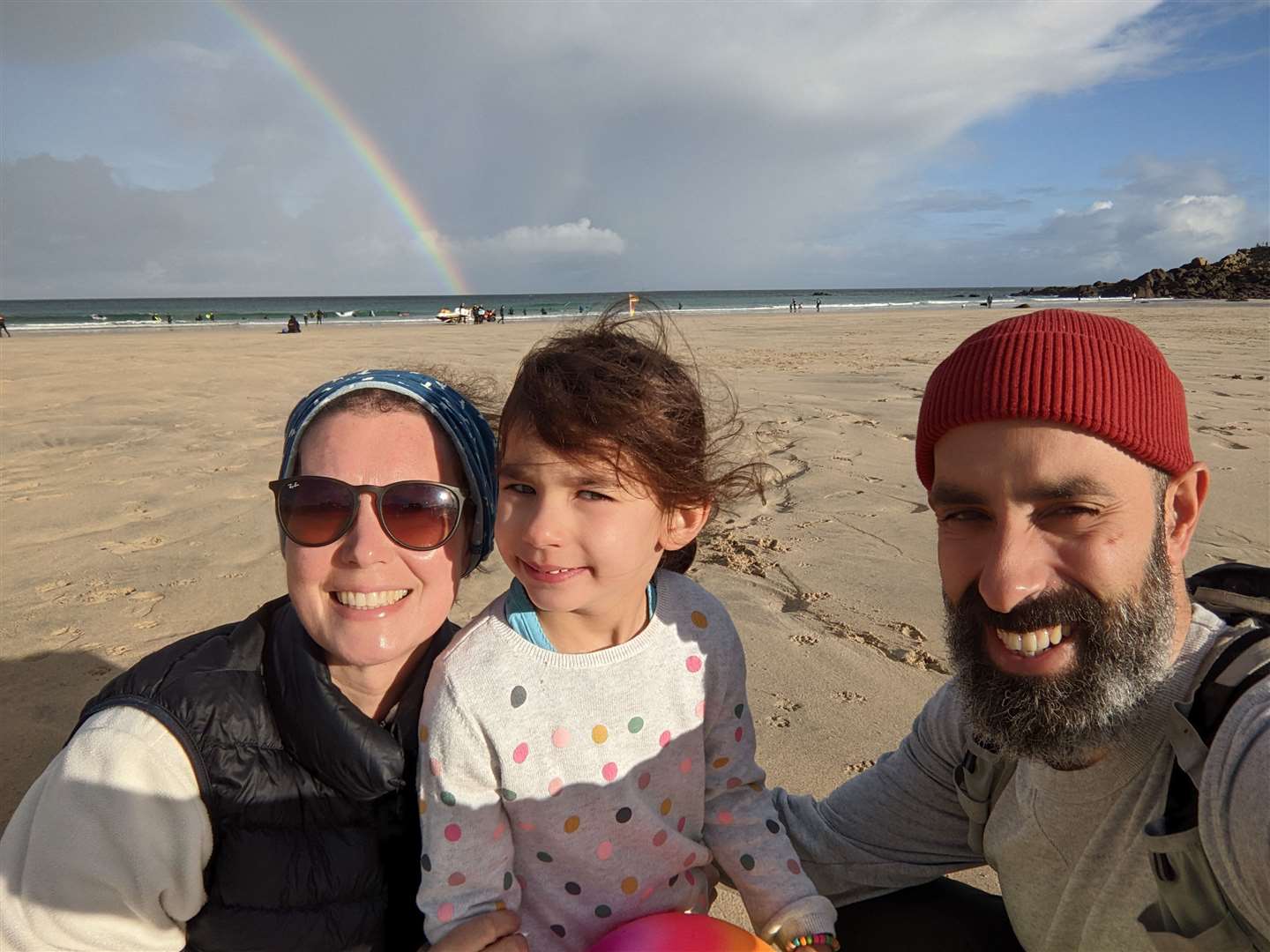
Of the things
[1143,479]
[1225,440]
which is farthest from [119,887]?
[1225,440]

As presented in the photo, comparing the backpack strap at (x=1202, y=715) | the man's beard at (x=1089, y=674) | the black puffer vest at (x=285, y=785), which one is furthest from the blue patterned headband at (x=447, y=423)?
the backpack strap at (x=1202, y=715)

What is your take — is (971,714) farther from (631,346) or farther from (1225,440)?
(1225,440)

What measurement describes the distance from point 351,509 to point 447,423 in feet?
0.97

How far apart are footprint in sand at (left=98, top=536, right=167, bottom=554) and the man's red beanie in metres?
5.37

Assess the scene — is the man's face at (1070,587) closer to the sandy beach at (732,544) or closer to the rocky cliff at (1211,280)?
the sandy beach at (732,544)

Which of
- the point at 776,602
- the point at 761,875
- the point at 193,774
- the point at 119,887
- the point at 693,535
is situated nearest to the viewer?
the point at 119,887

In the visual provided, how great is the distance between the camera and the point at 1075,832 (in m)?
1.64

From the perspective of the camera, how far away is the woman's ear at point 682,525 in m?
1.99

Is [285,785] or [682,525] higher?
[682,525]

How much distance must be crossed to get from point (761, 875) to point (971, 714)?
657 mm

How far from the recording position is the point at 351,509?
1.70 meters

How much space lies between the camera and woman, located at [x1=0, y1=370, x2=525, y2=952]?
1.42 m

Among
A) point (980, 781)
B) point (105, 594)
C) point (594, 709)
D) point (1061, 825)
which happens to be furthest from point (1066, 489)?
point (105, 594)

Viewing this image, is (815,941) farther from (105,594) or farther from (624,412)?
(105,594)
